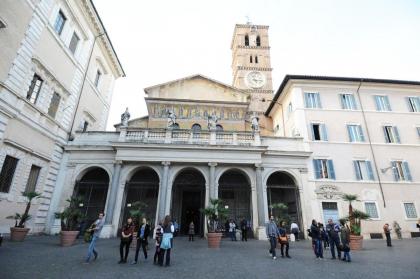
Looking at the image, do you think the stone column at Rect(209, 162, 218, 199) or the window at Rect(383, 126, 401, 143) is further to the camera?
the window at Rect(383, 126, 401, 143)

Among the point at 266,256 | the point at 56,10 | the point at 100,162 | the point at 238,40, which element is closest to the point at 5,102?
the point at 100,162

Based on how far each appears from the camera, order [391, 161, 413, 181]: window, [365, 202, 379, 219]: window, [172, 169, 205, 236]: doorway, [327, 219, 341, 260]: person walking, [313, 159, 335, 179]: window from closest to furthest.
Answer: [327, 219, 341, 260]: person walking < [365, 202, 379, 219]: window < [313, 159, 335, 179]: window < [391, 161, 413, 181]: window < [172, 169, 205, 236]: doorway

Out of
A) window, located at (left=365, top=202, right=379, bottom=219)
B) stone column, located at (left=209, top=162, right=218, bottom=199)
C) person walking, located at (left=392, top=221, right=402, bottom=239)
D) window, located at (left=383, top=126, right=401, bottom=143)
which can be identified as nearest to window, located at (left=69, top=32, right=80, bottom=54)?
stone column, located at (left=209, top=162, right=218, bottom=199)

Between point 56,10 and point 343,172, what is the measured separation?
2550 cm

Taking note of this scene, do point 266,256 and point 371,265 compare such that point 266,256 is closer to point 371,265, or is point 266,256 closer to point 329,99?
point 371,265

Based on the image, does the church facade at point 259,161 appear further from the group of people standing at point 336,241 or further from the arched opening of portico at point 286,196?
the group of people standing at point 336,241

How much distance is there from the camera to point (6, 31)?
39.2 feet

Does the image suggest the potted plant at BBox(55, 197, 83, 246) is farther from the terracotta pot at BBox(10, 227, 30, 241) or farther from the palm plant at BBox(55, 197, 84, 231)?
the terracotta pot at BBox(10, 227, 30, 241)

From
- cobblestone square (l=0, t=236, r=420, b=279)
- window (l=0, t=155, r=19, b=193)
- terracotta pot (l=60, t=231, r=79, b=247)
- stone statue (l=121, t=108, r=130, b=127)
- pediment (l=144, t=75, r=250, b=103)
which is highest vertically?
pediment (l=144, t=75, r=250, b=103)

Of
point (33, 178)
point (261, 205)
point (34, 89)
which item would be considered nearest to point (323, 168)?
point (261, 205)

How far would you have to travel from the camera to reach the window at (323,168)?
1856 cm

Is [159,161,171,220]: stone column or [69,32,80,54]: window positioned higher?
[69,32,80,54]: window

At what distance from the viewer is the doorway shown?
63.4ft

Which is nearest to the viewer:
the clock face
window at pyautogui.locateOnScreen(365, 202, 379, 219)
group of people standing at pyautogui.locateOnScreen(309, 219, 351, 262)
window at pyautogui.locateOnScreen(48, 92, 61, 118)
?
group of people standing at pyautogui.locateOnScreen(309, 219, 351, 262)
